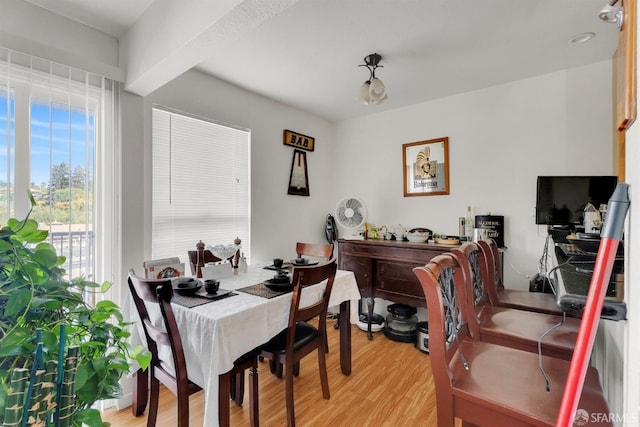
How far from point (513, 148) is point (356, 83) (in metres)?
1.63

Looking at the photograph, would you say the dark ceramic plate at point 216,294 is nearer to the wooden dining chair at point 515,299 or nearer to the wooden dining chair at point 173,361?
the wooden dining chair at point 173,361

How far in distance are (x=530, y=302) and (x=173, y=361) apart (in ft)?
6.65

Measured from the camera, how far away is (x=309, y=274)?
1.61 m

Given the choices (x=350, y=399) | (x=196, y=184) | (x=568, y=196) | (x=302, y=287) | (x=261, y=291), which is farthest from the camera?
(x=196, y=184)

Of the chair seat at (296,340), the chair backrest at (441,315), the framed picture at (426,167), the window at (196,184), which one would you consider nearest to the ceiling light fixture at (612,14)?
the chair backrest at (441,315)

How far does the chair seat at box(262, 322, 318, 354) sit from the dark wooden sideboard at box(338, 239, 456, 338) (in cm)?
123

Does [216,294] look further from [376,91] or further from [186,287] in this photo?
[376,91]

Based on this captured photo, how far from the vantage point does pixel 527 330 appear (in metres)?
1.34

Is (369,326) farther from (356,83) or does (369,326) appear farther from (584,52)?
(584,52)

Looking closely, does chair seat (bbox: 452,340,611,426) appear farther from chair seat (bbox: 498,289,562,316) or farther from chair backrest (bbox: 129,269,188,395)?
chair backrest (bbox: 129,269,188,395)

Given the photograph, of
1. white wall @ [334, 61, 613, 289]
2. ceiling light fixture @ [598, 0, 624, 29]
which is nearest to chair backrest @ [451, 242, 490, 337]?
ceiling light fixture @ [598, 0, 624, 29]

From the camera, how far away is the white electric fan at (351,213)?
314 cm

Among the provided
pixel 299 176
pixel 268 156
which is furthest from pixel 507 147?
pixel 268 156

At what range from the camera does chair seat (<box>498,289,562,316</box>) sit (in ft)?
5.22
